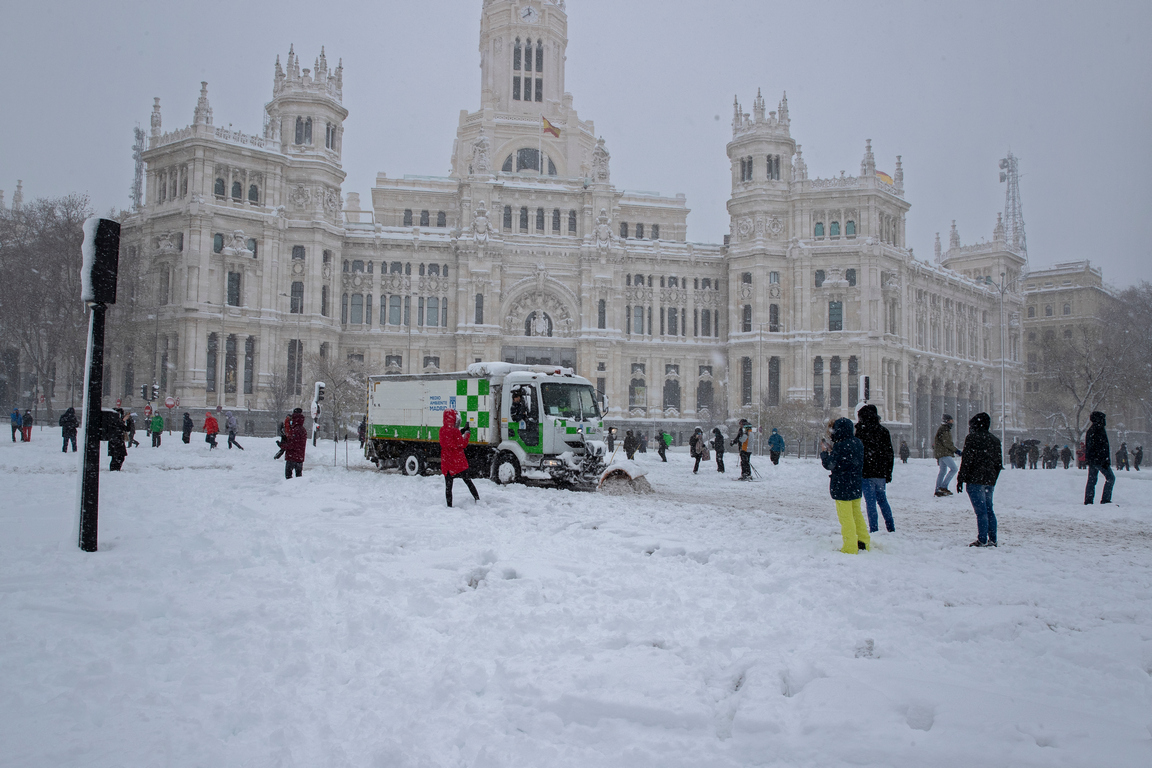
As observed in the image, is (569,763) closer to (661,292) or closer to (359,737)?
Result: (359,737)

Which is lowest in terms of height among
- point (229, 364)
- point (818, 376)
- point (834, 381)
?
point (834, 381)

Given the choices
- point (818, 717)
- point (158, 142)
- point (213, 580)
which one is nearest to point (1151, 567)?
point (818, 717)

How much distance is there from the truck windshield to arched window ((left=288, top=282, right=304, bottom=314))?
43317mm

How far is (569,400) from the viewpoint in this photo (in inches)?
764

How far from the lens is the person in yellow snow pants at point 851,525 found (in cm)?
918

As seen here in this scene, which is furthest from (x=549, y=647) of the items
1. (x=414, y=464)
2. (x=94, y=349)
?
(x=414, y=464)

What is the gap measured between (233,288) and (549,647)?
186 feet

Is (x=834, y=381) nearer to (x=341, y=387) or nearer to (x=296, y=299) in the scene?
(x=341, y=387)

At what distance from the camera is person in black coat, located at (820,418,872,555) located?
9.20m

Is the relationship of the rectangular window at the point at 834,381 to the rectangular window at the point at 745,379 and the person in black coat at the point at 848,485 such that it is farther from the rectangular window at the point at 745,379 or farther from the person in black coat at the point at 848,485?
the person in black coat at the point at 848,485

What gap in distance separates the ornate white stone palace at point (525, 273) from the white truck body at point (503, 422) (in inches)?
1343

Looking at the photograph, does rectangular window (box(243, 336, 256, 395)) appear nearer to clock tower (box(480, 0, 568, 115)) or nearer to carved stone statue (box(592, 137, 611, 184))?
carved stone statue (box(592, 137, 611, 184))

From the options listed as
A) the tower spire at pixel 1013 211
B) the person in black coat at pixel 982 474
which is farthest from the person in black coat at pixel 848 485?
the tower spire at pixel 1013 211

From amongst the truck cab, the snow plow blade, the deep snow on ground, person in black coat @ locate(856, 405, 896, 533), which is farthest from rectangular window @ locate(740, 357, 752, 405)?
person in black coat @ locate(856, 405, 896, 533)
